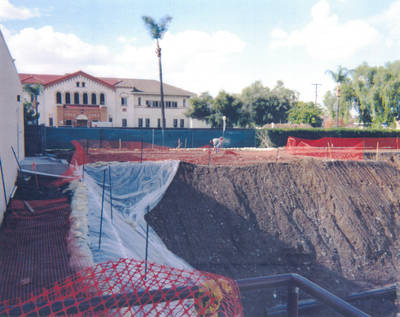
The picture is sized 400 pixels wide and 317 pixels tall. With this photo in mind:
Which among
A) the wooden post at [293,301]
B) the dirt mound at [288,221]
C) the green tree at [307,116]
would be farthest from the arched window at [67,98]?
the wooden post at [293,301]

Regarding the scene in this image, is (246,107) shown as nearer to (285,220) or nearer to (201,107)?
(201,107)

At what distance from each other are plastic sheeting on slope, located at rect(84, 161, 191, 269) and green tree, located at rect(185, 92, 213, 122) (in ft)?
102

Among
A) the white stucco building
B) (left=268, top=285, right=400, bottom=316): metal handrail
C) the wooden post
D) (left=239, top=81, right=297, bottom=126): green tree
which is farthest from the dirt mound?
(left=239, top=81, right=297, bottom=126): green tree

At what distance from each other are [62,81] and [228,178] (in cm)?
3343

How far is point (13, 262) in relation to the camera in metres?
6.89

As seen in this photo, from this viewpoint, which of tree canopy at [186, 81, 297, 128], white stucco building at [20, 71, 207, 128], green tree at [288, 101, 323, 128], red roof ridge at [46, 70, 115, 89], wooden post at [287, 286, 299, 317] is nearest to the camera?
wooden post at [287, 286, 299, 317]

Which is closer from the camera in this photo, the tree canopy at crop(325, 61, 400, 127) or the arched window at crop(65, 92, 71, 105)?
the tree canopy at crop(325, 61, 400, 127)

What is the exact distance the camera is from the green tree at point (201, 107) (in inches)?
1900

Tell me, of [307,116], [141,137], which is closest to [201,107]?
[307,116]

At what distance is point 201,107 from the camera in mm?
48281

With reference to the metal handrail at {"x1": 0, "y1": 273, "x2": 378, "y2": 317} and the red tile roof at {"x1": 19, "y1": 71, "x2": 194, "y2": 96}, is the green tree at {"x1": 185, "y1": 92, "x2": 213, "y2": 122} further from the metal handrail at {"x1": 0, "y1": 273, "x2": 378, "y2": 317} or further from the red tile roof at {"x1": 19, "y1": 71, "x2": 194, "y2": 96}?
the metal handrail at {"x1": 0, "y1": 273, "x2": 378, "y2": 317}

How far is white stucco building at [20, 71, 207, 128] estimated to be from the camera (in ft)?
144

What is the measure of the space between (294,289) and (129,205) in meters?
13.3

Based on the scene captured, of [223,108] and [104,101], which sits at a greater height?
[104,101]
